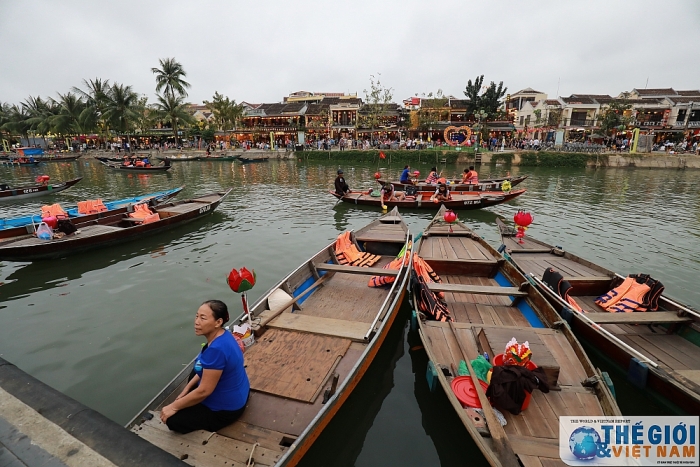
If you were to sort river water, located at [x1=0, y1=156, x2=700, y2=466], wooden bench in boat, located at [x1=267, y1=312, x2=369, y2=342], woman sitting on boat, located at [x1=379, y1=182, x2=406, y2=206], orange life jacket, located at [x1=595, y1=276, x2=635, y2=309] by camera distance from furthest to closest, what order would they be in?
woman sitting on boat, located at [x1=379, y1=182, x2=406, y2=206], orange life jacket, located at [x1=595, y1=276, x2=635, y2=309], wooden bench in boat, located at [x1=267, y1=312, x2=369, y2=342], river water, located at [x1=0, y1=156, x2=700, y2=466]

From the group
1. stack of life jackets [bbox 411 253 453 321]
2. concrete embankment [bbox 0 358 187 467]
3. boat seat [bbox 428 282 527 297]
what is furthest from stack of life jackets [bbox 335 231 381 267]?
concrete embankment [bbox 0 358 187 467]

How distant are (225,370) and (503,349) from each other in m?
3.65

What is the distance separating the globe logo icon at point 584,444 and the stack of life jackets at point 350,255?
18.2 feet

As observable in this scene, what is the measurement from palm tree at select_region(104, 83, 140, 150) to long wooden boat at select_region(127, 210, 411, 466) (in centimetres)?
5412

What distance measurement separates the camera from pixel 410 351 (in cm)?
619

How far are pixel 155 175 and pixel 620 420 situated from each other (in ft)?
125

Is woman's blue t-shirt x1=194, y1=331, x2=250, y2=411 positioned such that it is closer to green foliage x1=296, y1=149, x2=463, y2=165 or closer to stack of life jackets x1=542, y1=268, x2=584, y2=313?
stack of life jackets x1=542, y1=268, x2=584, y2=313

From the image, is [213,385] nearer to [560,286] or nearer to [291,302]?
[291,302]

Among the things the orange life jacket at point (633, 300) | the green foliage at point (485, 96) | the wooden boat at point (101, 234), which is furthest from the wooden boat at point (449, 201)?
the green foliage at point (485, 96)

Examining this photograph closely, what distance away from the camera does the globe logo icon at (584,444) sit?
3.12 meters

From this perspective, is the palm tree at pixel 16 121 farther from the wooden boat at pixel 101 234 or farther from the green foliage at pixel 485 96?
the green foliage at pixel 485 96

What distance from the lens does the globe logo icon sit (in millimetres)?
3117

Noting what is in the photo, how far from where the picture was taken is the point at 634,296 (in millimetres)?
6008

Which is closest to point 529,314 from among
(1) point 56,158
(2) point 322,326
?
(2) point 322,326
